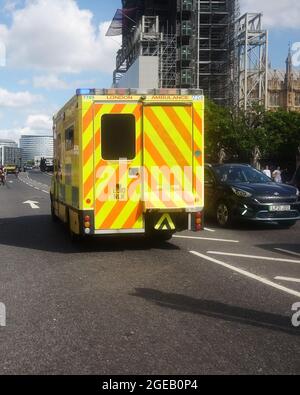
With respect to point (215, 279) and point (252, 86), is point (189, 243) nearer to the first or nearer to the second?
point (215, 279)

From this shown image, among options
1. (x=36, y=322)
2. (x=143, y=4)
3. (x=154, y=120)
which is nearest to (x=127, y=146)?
(x=154, y=120)

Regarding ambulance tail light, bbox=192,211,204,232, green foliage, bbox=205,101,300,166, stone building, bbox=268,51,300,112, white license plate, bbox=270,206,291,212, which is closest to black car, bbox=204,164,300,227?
white license plate, bbox=270,206,291,212

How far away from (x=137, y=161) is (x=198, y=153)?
1.08 m

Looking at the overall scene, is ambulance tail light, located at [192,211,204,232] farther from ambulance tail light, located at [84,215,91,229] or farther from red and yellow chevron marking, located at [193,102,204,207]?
ambulance tail light, located at [84,215,91,229]


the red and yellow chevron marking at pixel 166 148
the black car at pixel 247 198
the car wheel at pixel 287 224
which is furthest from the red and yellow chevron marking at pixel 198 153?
the car wheel at pixel 287 224

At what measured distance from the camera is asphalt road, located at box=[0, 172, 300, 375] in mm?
3945

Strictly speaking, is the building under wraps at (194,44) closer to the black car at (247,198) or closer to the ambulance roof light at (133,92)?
the black car at (247,198)

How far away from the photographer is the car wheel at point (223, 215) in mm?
12352

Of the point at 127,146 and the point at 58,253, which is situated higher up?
the point at 127,146

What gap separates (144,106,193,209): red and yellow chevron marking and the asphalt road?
971 mm

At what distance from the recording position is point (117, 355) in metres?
4.04

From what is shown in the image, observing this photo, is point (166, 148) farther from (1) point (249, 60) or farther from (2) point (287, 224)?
(1) point (249, 60)

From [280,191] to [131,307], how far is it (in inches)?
295

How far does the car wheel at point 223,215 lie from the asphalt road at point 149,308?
267 centimetres
